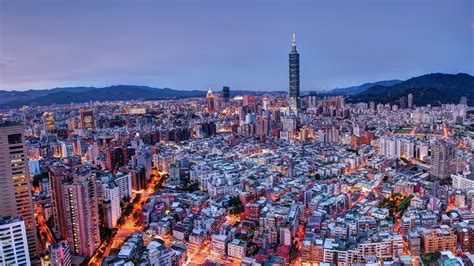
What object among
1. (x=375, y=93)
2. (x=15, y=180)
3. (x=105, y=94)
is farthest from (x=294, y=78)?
(x=15, y=180)

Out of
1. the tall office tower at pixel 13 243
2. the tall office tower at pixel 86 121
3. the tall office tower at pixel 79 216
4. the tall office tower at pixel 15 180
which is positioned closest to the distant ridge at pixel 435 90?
the tall office tower at pixel 86 121

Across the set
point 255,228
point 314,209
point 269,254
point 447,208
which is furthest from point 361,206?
point 269,254

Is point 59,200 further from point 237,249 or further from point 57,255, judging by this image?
point 237,249

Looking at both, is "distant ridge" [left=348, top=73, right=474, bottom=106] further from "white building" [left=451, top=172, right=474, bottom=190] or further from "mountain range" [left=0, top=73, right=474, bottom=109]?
"white building" [left=451, top=172, right=474, bottom=190]

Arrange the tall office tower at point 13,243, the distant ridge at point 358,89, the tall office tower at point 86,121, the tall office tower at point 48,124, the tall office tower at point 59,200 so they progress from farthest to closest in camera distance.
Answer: the distant ridge at point 358,89 < the tall office tower at point 86,121 < the tall office tower at point 48,124 < the tall office tower at point 59,200 < the tall office tower at point 13,243

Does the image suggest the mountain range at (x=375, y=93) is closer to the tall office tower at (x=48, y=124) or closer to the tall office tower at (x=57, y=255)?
the tall office tower at (x=48, y=124)

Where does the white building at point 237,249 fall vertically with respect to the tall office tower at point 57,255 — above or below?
below
